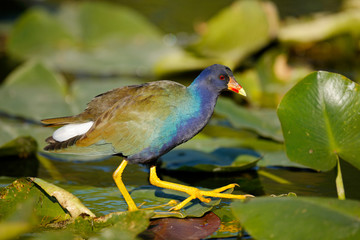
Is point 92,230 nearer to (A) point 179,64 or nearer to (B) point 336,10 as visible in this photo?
(A) point 179,64

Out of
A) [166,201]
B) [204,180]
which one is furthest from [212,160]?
[166,201]

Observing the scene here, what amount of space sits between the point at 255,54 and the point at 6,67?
248 cm

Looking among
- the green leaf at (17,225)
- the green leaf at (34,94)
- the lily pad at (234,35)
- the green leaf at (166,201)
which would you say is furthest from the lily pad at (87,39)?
the green leaf at (17,225)

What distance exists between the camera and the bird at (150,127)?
2.34 meters

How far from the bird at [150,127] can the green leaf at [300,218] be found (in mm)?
441

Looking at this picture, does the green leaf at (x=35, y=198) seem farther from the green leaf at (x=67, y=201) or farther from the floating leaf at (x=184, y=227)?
the floating leaf at (x=184, y=227)

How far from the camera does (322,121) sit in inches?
93.0

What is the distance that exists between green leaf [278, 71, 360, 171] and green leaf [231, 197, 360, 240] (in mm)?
477

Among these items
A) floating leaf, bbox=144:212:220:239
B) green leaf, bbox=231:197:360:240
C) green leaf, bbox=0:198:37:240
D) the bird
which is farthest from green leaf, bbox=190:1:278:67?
green leaf, bbox=0:198:37:240

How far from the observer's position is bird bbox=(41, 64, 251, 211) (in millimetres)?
2338

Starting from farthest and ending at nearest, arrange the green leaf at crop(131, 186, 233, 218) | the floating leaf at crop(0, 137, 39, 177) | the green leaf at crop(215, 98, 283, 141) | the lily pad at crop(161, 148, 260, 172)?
the green leaf at crop(215, 98, 283, 141), the floating leaf at crop(0, 137, 39, 177), the lily pad at crop(161, 148, 260, 172), the green leaf at crop(131, 186, 233, 218)

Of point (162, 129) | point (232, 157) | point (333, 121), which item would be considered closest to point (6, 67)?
point (232, 157)

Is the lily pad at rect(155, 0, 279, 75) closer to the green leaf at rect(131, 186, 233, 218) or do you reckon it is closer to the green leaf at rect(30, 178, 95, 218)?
the green leaf at rect(131, 186, 233, 218)

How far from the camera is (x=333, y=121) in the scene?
234 centimetres
